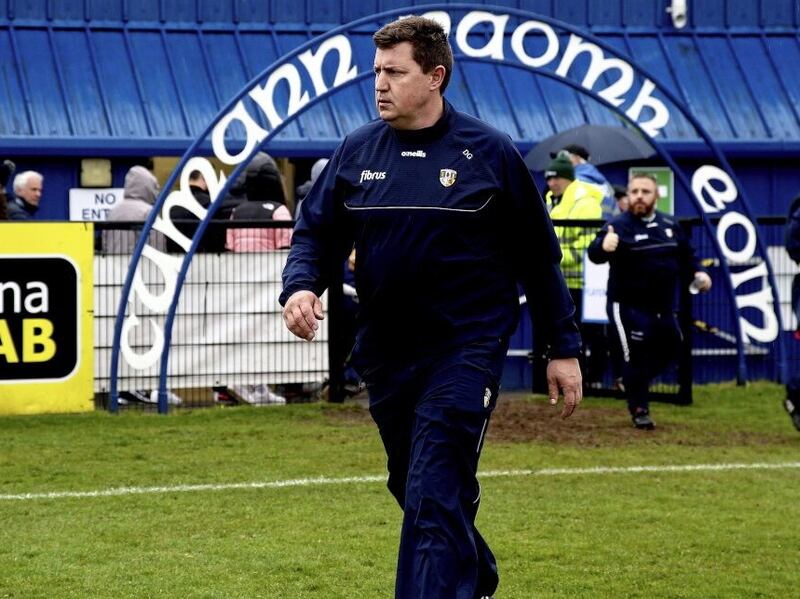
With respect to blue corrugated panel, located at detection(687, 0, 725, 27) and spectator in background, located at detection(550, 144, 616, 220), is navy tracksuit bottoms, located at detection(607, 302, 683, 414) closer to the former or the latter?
spectator in background, located at detection(550, 144, 616, 220)

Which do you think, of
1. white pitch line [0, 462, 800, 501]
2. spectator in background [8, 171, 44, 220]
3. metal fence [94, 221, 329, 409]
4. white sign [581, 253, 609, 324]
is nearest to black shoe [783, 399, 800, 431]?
white pitch line [0, 462, 800, 501]

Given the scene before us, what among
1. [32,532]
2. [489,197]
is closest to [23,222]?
[32,532]

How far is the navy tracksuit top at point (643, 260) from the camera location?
12.2m

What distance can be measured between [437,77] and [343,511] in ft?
11.7

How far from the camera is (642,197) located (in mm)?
12266

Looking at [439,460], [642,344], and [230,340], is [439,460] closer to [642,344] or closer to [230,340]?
[642,344]

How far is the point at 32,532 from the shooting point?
26.4 feet

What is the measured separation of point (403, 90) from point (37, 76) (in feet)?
48.8

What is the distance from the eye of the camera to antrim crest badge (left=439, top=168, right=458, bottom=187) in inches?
214

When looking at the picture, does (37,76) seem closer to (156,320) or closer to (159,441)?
(156,320)

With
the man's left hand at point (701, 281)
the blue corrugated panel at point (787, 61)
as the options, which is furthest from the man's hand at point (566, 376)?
the blue corrugated panel at point (787, 61)

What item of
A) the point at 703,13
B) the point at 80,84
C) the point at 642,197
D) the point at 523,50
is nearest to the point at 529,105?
the point at 703,13

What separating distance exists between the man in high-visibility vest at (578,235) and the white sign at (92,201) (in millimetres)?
6393

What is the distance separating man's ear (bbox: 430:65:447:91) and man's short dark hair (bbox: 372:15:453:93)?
0.04 ft
